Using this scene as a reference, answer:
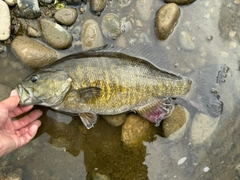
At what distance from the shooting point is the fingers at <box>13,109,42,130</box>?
4.09 m

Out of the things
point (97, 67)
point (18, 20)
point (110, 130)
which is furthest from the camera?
point (110, 130)

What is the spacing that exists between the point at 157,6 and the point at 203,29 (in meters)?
0.88

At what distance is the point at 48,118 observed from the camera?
4434 millimetres

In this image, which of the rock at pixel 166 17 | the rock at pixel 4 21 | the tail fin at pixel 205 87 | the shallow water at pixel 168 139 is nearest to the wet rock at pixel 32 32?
the rock at pixel 4 21

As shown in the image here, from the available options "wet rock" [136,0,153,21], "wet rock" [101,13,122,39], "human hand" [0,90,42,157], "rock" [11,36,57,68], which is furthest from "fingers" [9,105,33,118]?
"wet rock" [136,0,153,21]

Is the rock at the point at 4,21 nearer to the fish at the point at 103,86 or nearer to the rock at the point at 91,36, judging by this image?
the fish at the point at 103,86

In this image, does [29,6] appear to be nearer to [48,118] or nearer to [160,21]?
[48,118]

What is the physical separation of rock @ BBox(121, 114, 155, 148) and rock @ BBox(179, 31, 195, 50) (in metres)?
1.43

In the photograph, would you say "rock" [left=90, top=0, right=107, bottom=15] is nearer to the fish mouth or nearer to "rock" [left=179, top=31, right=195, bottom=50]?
"rock" [left=179, top=31, right=195, bottom=50]

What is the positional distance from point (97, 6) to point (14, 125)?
225cm

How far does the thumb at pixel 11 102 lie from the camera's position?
3467mm

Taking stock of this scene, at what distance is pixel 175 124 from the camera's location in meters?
4.51

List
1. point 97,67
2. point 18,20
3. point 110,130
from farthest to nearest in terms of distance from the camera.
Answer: point 110,130 → point 18,20 → point 97,67

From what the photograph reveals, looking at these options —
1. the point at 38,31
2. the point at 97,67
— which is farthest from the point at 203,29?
the point at 38,31
